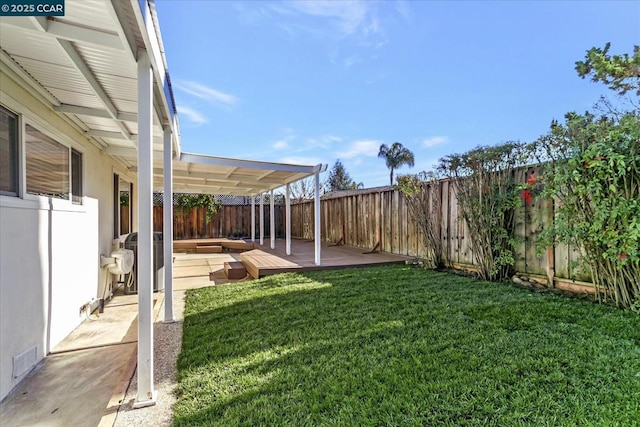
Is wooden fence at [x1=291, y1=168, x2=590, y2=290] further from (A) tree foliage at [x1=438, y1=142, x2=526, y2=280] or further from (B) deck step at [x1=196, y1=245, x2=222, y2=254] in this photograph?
(B) deck step at [x1=196, y1=245, x2=222, y2=254]

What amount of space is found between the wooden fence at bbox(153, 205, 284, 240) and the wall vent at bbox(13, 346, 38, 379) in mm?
11075

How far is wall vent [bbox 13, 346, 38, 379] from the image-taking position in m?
2.57

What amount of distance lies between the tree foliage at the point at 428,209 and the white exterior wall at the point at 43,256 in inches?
230

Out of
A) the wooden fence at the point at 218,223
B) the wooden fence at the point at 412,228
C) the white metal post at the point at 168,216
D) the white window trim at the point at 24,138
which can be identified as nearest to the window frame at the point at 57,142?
the white window trim at the point at 24,138

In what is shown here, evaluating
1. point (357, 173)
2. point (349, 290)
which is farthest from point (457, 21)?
point (357, 173)

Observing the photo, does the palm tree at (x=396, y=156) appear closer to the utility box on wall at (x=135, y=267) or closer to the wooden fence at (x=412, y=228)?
the wooden fence at (x=412, y=228)

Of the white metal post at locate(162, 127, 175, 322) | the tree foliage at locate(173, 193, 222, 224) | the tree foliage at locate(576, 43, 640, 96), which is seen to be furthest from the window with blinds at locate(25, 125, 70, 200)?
the tree foliage at locate(173, 193, 222, 224)

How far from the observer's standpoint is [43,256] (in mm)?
3090

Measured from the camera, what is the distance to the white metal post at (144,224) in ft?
7.10

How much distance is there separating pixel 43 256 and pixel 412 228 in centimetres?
672

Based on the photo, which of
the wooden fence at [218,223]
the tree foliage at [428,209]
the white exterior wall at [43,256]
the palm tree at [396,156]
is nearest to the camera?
the white exterior wall at [43,256]

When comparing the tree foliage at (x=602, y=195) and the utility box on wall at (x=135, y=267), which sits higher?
the tree foliage at (x=602, y=195)

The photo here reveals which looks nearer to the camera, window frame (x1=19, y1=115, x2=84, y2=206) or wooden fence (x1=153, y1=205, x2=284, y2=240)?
window frame (x1=19, y1=115, x2=84, y2=206)

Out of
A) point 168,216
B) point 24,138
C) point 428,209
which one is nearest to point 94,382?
point 168,216
